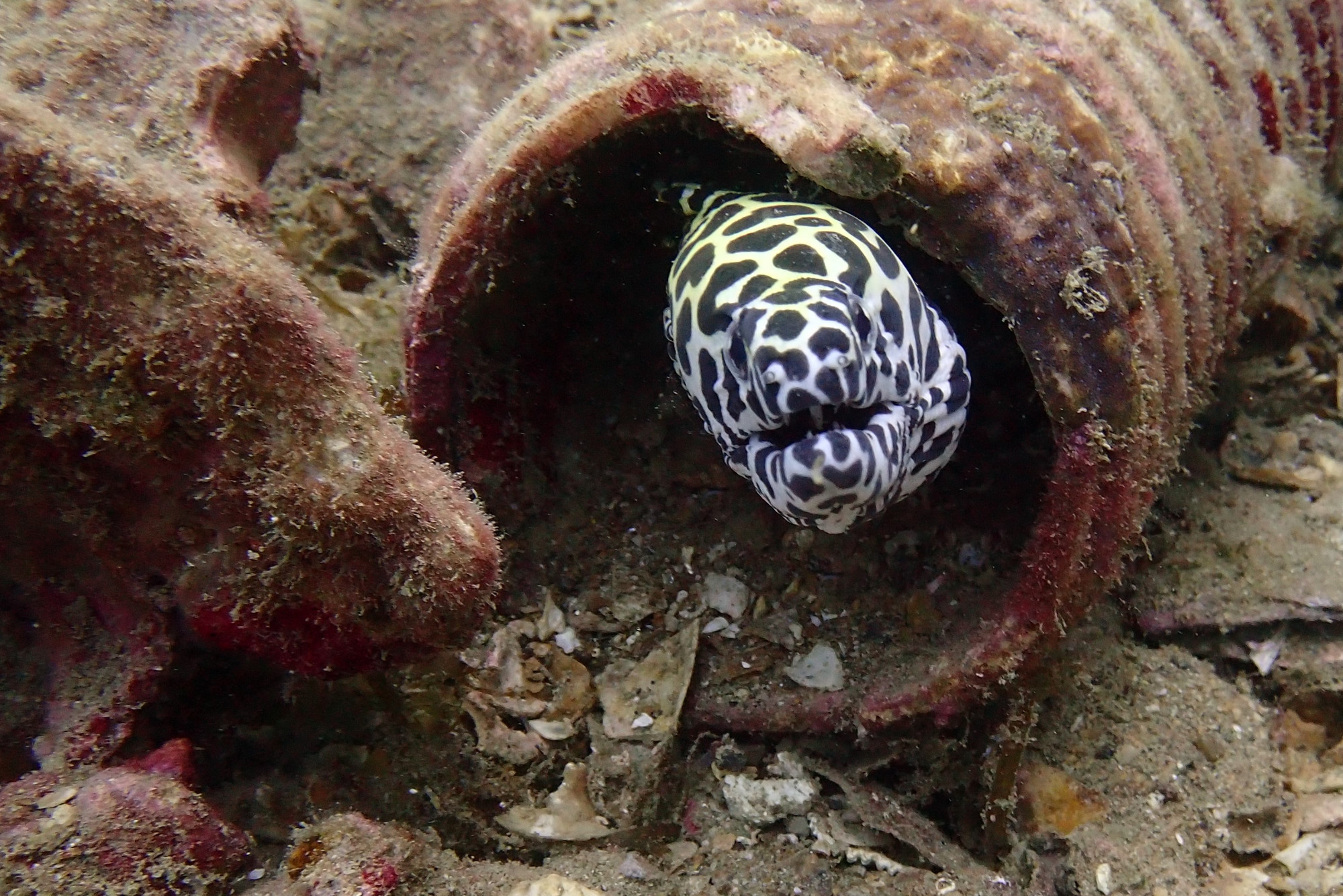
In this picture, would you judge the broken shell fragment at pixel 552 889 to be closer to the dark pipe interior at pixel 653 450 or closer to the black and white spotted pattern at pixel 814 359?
the dark pipe interior at pixel 653 450

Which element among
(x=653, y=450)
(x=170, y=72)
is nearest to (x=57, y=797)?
(x=170, y=72)

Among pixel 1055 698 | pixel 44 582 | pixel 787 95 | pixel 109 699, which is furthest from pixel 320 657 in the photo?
pixel 1055 698

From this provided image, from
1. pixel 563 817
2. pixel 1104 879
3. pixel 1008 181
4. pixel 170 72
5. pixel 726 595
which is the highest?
pixel 170 72

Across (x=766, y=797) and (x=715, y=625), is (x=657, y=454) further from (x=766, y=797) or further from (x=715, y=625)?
(x=766, y=797)

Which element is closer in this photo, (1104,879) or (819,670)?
(1104,879)

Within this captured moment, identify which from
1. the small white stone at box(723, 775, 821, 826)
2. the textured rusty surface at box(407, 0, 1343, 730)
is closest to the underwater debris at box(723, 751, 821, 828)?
the small white stone at box(723, 775, 821, 826)
